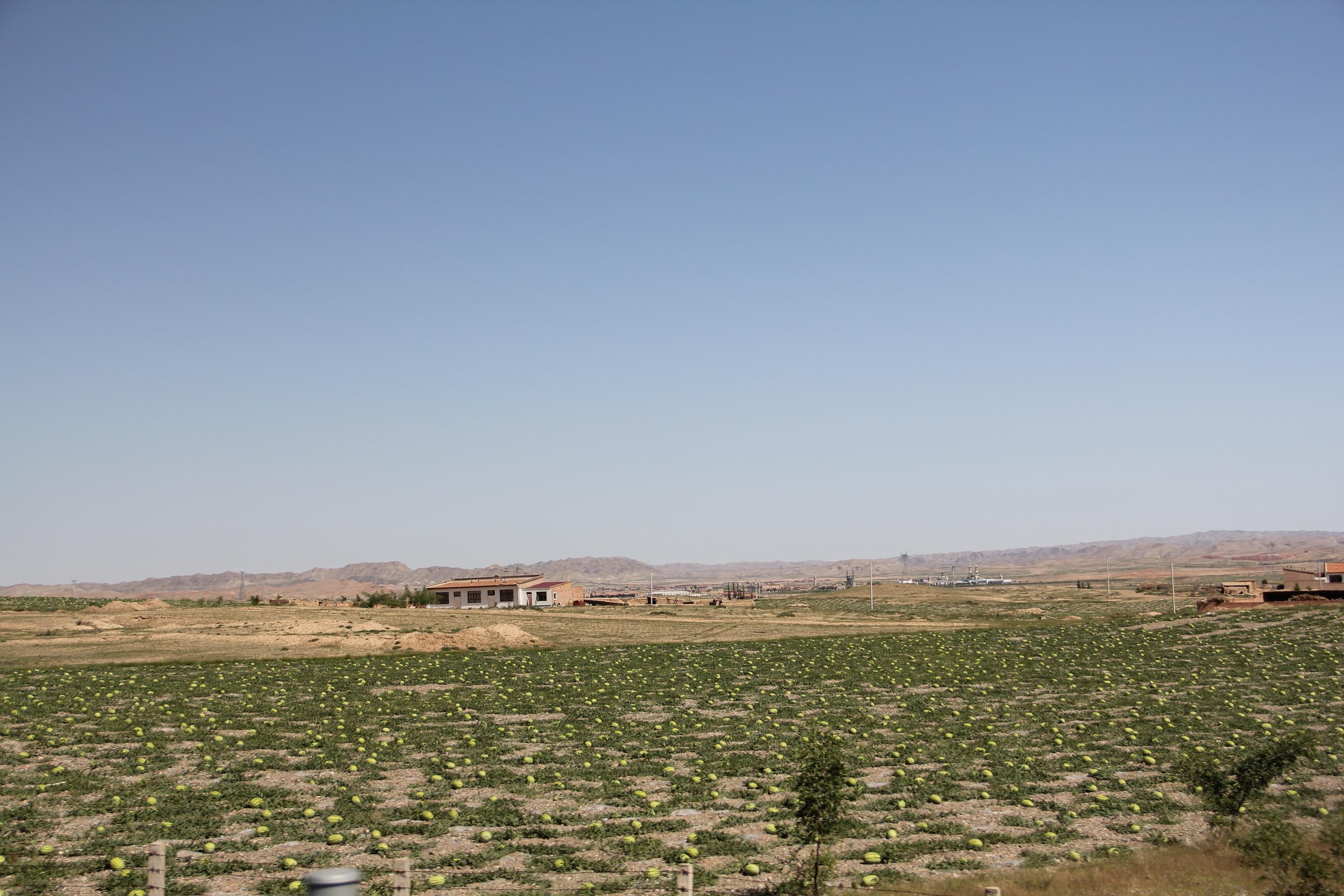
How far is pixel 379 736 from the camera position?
80.1 ft

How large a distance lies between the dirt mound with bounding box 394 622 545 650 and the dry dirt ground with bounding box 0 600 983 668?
9 cm

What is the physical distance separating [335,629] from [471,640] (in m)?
12.4

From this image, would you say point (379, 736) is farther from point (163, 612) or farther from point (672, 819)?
point (163, 612)

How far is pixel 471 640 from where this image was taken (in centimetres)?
5469

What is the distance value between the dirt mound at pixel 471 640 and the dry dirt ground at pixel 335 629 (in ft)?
0.28

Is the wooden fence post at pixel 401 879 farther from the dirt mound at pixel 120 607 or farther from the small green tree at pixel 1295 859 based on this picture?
the dirt mound at pixel 120 607

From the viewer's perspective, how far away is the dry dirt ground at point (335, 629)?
4966 cm

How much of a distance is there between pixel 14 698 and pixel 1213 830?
34.2 metres

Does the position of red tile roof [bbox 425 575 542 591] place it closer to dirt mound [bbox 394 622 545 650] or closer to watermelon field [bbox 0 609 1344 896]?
dirt mound [bbox 394 622 545 650]

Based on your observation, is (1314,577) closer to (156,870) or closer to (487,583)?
(487,583)

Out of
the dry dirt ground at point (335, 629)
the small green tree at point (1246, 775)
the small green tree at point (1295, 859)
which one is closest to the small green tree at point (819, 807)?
the small green tree at point (1295, 859)

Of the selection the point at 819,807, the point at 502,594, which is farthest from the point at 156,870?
the point at 502,594

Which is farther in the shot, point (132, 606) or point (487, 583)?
point (487, 583)

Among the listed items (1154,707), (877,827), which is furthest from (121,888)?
(1154,707)
